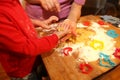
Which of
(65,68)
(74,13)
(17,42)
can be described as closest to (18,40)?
(17,42)

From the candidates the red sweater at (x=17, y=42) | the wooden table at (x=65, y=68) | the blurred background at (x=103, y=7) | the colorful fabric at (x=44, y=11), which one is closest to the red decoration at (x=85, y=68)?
the wooden table at (x=65, y=68)

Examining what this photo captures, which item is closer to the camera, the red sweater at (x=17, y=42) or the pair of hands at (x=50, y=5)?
the red sweater at (x=17, y=42)

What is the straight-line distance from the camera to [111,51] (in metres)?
0.85

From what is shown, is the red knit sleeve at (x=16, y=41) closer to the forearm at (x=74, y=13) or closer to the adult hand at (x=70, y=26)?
the adult hand at (x=70, y=26)

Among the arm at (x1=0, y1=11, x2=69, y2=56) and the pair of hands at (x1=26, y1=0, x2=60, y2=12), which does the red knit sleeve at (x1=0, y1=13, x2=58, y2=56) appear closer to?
the arm at (x1=0, y1=11, x2=69, y2=56)

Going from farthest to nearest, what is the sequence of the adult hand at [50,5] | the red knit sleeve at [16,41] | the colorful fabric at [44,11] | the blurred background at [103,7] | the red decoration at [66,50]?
the blurred background at [103,7], the colorful fabric at [44,11], the adult hand at [50,5], the red decoration at [66,50], the red knit sleeve at [16,41]

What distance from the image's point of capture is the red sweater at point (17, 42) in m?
0.70

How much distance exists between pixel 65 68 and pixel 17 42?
0.22 meters

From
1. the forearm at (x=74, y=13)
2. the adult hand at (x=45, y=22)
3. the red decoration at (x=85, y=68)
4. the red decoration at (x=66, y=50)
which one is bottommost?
the red decoration at (x=85, y=68)

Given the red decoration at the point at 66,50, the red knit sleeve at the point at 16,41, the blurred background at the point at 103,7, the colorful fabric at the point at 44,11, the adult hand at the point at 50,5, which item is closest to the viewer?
the red knit sleeve at the point at 16,41

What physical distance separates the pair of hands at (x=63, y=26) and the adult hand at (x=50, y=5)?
0.05 metres

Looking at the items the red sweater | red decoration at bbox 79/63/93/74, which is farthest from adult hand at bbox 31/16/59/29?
red decoration at bbox 79/63/93/74

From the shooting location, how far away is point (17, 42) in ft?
2.31

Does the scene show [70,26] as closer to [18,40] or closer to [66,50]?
[66,50]
